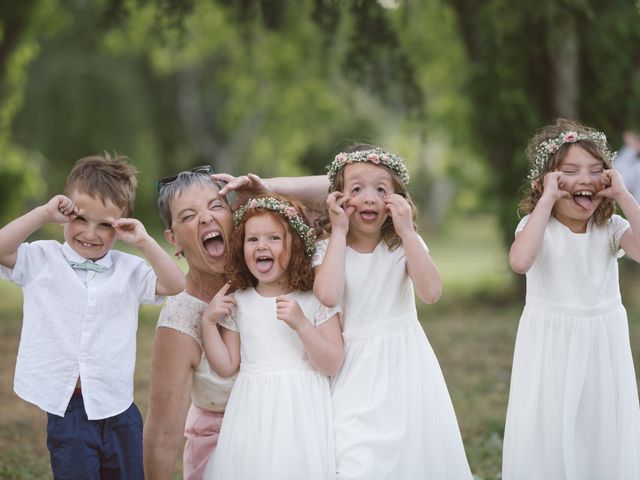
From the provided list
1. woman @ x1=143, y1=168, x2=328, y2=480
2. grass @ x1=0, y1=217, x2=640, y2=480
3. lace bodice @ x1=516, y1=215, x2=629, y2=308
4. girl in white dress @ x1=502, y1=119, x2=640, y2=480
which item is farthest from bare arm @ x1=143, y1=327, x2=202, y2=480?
lace bodice @ x1=516, y1=215, x2=629, y2=308

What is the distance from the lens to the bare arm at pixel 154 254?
135 inches

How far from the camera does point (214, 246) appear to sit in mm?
3893

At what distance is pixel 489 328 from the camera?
32.8 feet

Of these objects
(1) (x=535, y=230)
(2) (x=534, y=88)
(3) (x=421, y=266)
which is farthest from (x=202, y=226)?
(2) (x=534, y=88)

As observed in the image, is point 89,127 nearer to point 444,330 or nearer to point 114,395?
point 444,330

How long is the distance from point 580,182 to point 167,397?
1.99 metres

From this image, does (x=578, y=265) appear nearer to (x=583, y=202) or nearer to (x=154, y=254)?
(x=583, y=202)

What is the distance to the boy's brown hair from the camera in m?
3.50

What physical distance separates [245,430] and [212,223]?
0.91m

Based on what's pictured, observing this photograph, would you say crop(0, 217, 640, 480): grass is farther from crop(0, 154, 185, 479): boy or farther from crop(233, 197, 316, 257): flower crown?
crop(233, 197, 316, 257): flower crown

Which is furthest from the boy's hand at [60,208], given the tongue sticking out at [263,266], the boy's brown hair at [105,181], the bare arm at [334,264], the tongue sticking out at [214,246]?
the bare arm at [334,264]

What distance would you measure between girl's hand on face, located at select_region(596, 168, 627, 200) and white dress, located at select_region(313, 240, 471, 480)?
34.7 inches

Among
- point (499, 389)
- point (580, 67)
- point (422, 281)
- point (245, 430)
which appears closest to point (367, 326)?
point (422, 281)

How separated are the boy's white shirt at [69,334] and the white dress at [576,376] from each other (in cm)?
169
